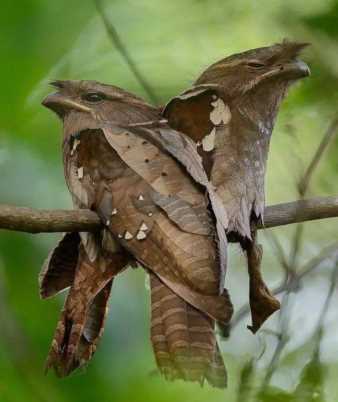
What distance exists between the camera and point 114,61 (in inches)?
155

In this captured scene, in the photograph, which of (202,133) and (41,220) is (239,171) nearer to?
(202,133)

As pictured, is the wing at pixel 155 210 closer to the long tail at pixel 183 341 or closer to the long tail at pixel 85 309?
the long tail at pixel 183 341

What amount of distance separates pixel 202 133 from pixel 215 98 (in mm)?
154

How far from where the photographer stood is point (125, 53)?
3.61m

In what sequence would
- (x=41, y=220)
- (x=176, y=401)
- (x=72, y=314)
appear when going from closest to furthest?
(x=176, y=401) → (x=41, y=220) → (x=72, y=314)

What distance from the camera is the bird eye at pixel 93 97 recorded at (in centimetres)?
330

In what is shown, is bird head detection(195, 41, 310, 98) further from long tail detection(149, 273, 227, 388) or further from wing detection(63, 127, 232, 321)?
long tail detection(149, 273, 227, 388)

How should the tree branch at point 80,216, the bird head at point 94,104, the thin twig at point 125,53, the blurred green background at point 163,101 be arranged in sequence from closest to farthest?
the blurred green background at point 163,101 < the tree branch at point 80,216 < the bird head at point 94,104 < the thin twig at point 125,53

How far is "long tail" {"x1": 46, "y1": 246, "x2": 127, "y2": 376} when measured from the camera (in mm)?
2734

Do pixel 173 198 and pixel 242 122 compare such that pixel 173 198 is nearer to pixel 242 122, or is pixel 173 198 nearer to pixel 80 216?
pixel 80 216

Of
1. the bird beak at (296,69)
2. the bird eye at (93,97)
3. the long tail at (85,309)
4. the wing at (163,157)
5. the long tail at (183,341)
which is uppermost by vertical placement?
the bird beak at (296,69)

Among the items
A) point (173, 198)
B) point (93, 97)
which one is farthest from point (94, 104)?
point (173, 198)

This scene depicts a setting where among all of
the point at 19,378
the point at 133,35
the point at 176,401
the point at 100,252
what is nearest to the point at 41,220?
the point at 100,252

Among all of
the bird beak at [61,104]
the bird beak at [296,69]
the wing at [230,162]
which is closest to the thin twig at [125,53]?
the bird beak at [61,104]
